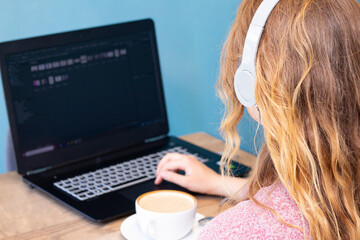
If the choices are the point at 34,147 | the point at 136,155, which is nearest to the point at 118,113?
the point at 136,155

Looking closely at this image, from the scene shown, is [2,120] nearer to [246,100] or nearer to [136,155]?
[136,155]

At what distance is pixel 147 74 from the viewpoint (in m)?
1.30

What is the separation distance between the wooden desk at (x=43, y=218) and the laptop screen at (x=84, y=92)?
12 centimetres

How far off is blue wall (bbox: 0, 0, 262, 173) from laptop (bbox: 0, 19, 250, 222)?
0.69 ft

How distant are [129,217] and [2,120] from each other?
76cm

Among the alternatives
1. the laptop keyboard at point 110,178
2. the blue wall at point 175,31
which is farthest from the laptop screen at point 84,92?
the blue wall at point 175,31

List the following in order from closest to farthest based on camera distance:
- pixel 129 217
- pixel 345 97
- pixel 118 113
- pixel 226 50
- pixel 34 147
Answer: pixel 345 97 → pixel 226 50 → pixel 129 217 → pixel 34 147 → pixel 118 113

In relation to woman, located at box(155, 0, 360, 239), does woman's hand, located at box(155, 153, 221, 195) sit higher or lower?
lower

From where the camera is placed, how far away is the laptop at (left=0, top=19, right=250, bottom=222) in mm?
1104

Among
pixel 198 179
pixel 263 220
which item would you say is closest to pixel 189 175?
pixel 198 179

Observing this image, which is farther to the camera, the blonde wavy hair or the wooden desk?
the wooden desk

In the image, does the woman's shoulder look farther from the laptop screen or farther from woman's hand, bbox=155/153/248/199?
the laptop screen

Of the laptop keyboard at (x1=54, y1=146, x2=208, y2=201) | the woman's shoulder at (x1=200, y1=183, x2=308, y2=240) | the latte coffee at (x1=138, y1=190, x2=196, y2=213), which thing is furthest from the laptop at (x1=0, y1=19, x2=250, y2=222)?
the woman's shoulder at (x1=200, y1=183, x2=308, y2=240)

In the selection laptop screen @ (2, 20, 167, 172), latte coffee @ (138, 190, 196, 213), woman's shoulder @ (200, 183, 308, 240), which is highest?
laptop screen @ (2, 20, 167, 172)
